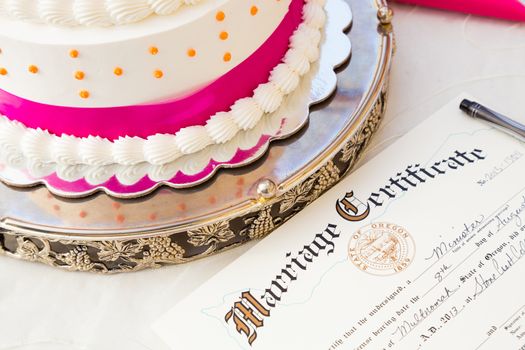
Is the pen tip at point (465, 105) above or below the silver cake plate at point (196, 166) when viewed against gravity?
below

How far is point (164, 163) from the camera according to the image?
0.91 metres

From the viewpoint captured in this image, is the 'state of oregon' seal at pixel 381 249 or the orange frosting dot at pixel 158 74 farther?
the 'state of oregon' seal at pixel 381 249

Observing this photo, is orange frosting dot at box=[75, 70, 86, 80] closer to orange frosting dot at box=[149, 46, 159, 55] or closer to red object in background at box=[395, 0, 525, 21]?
orange frosting dot at box=[149, 46, 159, 55]

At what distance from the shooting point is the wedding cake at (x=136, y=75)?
0.75 meters

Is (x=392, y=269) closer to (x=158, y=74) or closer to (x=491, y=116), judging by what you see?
(x=491, y=116)

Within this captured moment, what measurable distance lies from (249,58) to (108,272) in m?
0.37

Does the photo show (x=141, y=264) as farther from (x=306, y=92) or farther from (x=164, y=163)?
(x=306, y=92)

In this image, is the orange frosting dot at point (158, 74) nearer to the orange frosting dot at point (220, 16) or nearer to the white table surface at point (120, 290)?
the orange frosting dot at point (220, 16)

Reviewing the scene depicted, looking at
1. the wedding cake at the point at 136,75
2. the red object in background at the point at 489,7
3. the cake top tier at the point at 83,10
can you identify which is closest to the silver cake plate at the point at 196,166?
the wedding cake at the point at 136,75

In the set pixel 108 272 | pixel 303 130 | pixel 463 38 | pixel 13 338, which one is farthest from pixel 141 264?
pixel 463 38

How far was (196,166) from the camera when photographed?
2.98 ft

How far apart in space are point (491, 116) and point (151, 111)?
0.54 metres

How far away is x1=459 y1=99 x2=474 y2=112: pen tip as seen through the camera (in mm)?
1061

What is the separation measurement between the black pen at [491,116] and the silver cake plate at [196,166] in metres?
0.24
